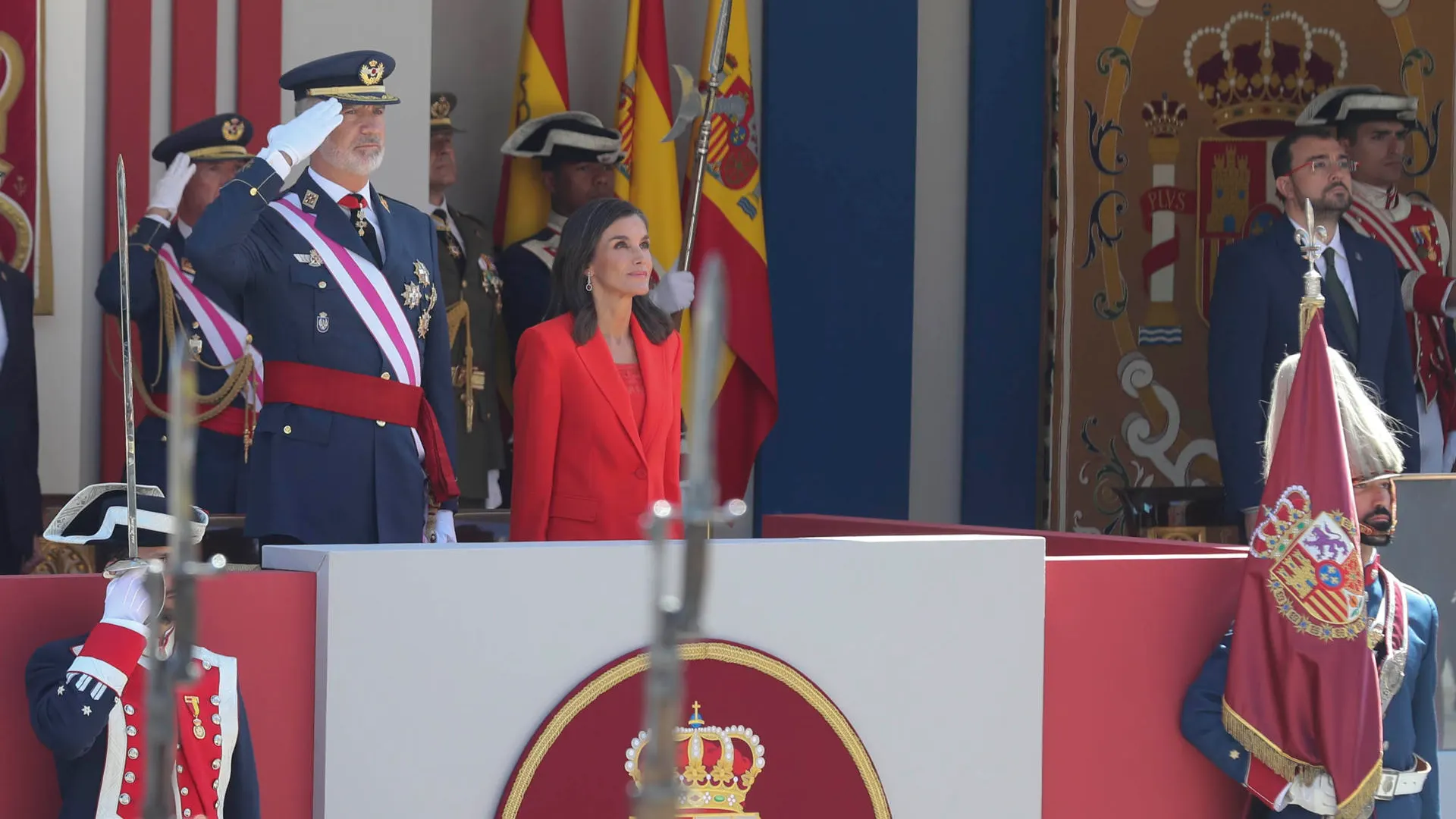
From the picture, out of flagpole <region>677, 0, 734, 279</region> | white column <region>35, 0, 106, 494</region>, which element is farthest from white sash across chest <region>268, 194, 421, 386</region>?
flagpole <region>677, 0, 734, 279</region>

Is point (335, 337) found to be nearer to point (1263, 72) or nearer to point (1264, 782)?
point (1264, 782)

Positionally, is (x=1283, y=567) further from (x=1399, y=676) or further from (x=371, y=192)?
(x=371, y=192)

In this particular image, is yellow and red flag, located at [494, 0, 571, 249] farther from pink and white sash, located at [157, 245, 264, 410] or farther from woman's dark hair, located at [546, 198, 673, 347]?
woman's dark hair, located at [546, 198, 673, 347]

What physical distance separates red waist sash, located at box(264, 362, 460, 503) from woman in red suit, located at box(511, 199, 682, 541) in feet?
0.79

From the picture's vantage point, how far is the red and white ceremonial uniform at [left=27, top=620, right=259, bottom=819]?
2.09 meters

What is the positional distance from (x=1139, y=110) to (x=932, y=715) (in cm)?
430

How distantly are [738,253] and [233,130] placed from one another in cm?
193

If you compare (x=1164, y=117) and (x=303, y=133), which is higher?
(x=1164, y=117)

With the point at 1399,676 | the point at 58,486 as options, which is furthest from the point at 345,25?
the point at 1399,676

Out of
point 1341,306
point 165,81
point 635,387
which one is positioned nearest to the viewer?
point 635,387

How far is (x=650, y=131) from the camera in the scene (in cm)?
590

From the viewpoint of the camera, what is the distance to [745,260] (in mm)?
5996

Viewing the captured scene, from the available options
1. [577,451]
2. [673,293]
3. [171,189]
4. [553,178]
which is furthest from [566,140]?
[577,451]

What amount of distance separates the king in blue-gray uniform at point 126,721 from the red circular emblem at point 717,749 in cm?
40
